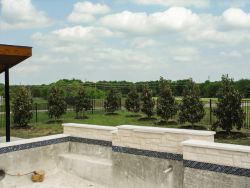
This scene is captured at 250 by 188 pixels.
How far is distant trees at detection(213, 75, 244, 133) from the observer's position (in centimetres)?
1372

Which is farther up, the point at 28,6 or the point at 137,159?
the point at 28,6

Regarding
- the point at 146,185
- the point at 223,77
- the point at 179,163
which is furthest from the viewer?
the point at 223,77

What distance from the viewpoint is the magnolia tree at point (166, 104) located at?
18.7 m

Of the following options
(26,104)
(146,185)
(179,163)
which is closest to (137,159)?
(146,185)

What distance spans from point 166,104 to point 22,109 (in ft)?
25.9

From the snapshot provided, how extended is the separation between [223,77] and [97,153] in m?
7.77

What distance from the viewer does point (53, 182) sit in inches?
315

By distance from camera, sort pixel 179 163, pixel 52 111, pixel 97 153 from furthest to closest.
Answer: pixel 52 111 → pixel 97 153 → pixel 179 163

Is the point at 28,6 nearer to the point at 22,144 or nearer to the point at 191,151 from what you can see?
the point at 22,144

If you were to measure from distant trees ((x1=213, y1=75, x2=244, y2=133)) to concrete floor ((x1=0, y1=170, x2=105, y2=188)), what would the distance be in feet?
25.2

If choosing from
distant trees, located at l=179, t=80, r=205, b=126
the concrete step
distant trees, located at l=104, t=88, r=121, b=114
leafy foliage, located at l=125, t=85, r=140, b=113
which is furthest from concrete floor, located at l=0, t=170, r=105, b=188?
distant trees, located at l=104, t=88, r=121, b=114

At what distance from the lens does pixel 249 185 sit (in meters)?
5.44

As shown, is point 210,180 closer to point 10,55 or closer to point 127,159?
point 127,159

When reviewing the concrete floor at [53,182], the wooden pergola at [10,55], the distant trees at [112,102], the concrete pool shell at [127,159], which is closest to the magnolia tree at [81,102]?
the distant trees at [112,102]
